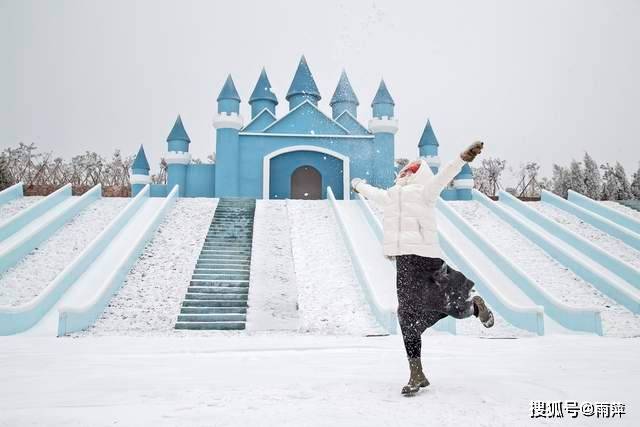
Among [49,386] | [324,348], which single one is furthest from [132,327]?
[49,386]

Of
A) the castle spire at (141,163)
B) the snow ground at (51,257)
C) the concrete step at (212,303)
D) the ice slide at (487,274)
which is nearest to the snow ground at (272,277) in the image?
the concrete step at (212,303)

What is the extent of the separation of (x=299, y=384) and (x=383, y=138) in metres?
18.2

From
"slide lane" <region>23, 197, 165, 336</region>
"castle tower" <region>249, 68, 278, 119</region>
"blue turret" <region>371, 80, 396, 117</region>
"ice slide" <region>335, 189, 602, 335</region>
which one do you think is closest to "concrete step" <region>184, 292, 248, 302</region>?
"slide lane" <region>23, 197, 165, 336</region>

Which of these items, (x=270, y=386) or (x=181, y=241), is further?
(x=181, y=241)

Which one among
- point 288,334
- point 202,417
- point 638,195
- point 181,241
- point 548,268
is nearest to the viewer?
point 202,417

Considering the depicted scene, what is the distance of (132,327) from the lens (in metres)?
7.00

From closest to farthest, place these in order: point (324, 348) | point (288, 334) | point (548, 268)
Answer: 1. point (324, 348)
2. point (288, 334)
3. point (548, 268)

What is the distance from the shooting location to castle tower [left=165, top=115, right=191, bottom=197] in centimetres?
2128

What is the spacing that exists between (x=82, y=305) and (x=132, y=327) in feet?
2.62

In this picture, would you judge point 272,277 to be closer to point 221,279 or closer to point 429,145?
point 221,279

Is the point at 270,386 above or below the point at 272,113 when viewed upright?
below

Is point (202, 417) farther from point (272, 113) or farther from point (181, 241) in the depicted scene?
point (272, 113)

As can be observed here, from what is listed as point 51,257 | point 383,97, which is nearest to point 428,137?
point 383,97

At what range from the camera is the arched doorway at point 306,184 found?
74.7ft
